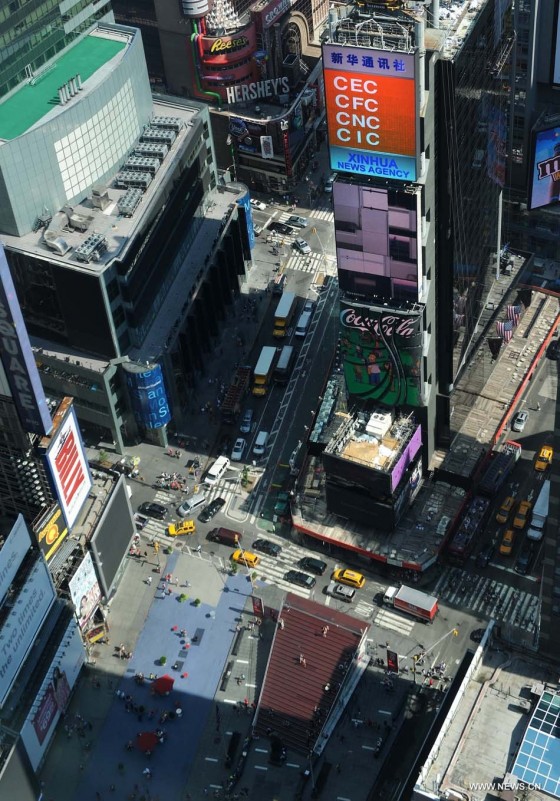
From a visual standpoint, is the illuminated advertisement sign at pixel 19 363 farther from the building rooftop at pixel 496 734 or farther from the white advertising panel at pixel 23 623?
the building rooftop at pixel 496 734

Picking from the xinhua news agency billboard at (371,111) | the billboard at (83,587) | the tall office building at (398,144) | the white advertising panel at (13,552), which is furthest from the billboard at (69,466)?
the xinhua news agency billboard at (371,111)

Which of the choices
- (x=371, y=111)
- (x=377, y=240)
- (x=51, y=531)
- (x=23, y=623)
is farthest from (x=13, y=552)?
(x=371, y=111)

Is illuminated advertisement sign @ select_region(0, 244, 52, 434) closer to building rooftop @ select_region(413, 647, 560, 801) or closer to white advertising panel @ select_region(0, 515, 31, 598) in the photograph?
white advertising panel @ select_region(0, 515, 31, 598)

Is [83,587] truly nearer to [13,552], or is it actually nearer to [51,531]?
[51,531]

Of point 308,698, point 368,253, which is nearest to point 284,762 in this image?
point 308,698

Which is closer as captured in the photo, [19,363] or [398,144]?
[19,363]

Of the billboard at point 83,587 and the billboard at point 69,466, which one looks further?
the billboard at point 83,587
